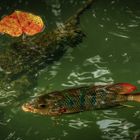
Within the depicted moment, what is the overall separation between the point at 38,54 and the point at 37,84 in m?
0.36

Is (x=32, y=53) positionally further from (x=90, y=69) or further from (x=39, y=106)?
(x=39, y=106)

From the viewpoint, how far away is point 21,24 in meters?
4.18

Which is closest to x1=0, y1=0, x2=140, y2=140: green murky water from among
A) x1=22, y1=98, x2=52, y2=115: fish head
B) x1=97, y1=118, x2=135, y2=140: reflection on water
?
x1=97, y1=118, x2=135, y2=140: reflection on water

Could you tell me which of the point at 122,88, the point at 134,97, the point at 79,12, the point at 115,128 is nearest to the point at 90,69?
the point at 122,88

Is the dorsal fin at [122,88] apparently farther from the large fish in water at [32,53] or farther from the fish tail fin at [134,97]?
the large fish in water at [32,53]

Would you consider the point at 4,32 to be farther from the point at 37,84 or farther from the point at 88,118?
the point at 88,118

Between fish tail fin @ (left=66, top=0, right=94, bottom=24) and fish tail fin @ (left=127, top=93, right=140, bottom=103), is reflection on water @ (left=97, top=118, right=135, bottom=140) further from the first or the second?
fish tail fin @ (left=66, top=0, right=94, bottom=24)

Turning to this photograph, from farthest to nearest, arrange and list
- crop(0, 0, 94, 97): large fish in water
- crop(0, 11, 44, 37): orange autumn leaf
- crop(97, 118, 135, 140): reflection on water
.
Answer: crop(0, 11, 44, 37): orange autumn leaf, crop(0, 0, 94, 97): large fish in water, crop(97, 118, 135, 140): reflection on water

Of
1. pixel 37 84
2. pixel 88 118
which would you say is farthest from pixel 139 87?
pixel 37 84

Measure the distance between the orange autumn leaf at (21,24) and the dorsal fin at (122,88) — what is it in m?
1.07

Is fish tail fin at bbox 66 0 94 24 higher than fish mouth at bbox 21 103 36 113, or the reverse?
fish tail fin at bbox 66 0 94 24

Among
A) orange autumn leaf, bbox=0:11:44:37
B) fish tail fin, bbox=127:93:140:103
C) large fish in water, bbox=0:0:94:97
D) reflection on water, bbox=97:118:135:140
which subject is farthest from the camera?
orange autumn leaf, bbox=0:11:44:37

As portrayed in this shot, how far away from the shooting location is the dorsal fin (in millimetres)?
3331

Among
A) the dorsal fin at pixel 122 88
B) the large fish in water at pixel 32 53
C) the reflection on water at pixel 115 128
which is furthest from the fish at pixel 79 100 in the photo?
the large fish in water at pixel 32 53
